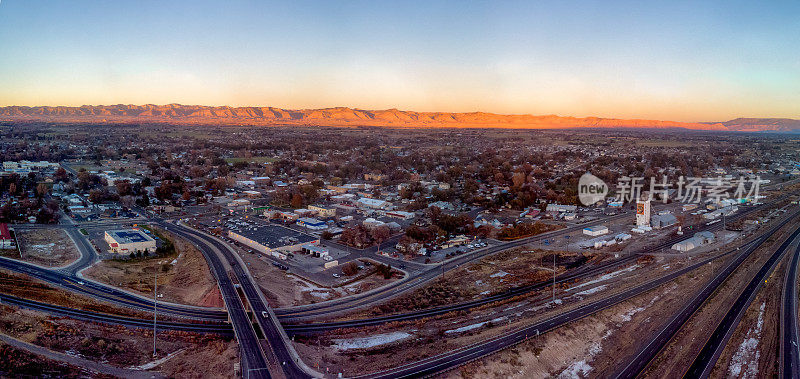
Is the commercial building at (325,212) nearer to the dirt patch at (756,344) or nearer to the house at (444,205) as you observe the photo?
the house at (444,205)

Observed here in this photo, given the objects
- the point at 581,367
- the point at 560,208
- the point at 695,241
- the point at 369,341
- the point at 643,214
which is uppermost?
the point at 643,214

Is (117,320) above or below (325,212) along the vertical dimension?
below

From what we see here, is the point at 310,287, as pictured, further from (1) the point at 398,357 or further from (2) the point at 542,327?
(2) the point at 542,327

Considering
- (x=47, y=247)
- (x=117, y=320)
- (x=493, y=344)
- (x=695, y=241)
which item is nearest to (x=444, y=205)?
(x=695, y=241)

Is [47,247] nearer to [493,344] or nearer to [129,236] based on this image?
[129,236]

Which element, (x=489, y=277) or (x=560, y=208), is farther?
(x=560, y=208)

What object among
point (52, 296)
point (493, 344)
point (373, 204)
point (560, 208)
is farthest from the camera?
point (373, 204)

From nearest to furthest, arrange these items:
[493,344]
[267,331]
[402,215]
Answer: [493,344]
[267,331]
[402,215]

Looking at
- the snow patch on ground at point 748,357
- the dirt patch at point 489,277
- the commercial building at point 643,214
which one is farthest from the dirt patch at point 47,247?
the commercial building at point 643,214
